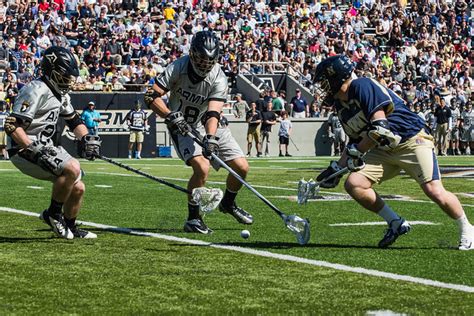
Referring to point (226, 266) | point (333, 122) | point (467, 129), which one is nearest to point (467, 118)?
point (467, 129)

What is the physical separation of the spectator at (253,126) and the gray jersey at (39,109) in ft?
73.1

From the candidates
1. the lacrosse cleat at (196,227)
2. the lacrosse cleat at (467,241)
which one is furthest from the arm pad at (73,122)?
the lacrosse cleat at (467,241)

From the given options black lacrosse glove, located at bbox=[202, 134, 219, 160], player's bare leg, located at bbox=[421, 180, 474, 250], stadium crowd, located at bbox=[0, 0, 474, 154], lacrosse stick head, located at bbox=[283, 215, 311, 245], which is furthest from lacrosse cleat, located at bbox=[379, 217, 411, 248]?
stadium crowd, located at bbox=[0, 0, 474, 154]

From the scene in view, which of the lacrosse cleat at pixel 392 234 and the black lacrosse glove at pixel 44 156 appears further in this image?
the black lacrosse glove at pixel 44 156

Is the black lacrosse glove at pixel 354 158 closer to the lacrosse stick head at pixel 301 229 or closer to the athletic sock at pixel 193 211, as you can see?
the lacrosse stick head at pixel 301 229

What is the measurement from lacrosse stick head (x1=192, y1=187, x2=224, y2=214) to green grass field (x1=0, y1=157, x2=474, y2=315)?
28 cm

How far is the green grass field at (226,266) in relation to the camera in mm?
6195

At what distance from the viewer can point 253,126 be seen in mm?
31812

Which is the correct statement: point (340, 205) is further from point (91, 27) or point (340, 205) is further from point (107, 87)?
point (91, 27)

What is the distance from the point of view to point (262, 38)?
38.0 metres

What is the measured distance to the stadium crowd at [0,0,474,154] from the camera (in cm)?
3338

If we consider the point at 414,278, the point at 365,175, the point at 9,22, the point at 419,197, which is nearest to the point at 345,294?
the point at 414,278

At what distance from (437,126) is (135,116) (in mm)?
9278

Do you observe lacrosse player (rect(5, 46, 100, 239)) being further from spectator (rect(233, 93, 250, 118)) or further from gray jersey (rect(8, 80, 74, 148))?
spectator (rect(233, 93, 250, 118))
